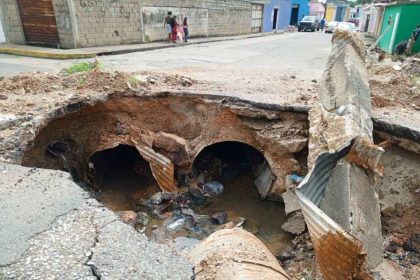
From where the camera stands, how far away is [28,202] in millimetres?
2400

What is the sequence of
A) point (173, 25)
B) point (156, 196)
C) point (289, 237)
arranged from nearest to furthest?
point (289, 237)
point (156, 196)
point (173, 25)

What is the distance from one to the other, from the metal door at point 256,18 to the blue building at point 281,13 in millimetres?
967

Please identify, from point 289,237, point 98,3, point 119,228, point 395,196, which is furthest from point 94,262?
point 98,3

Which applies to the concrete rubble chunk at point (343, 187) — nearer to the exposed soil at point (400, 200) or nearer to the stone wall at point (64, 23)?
the exposed soil at point (400, 200)

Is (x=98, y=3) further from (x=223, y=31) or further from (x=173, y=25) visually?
(x=223, y=31)

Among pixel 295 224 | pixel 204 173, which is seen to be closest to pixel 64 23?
pixel 204 173

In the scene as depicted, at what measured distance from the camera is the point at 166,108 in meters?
5.77

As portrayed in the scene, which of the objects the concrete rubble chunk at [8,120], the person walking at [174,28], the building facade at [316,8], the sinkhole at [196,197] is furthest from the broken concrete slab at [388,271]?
the building facade at [316,8]

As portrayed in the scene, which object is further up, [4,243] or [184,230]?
[4,243]

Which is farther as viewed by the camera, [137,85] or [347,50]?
[137,85]

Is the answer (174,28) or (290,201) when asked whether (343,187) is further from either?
(174,28)

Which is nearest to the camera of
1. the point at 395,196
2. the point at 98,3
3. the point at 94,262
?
the point at 94,262

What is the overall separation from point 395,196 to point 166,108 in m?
3.78

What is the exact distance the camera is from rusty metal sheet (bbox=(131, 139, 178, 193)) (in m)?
5.61
